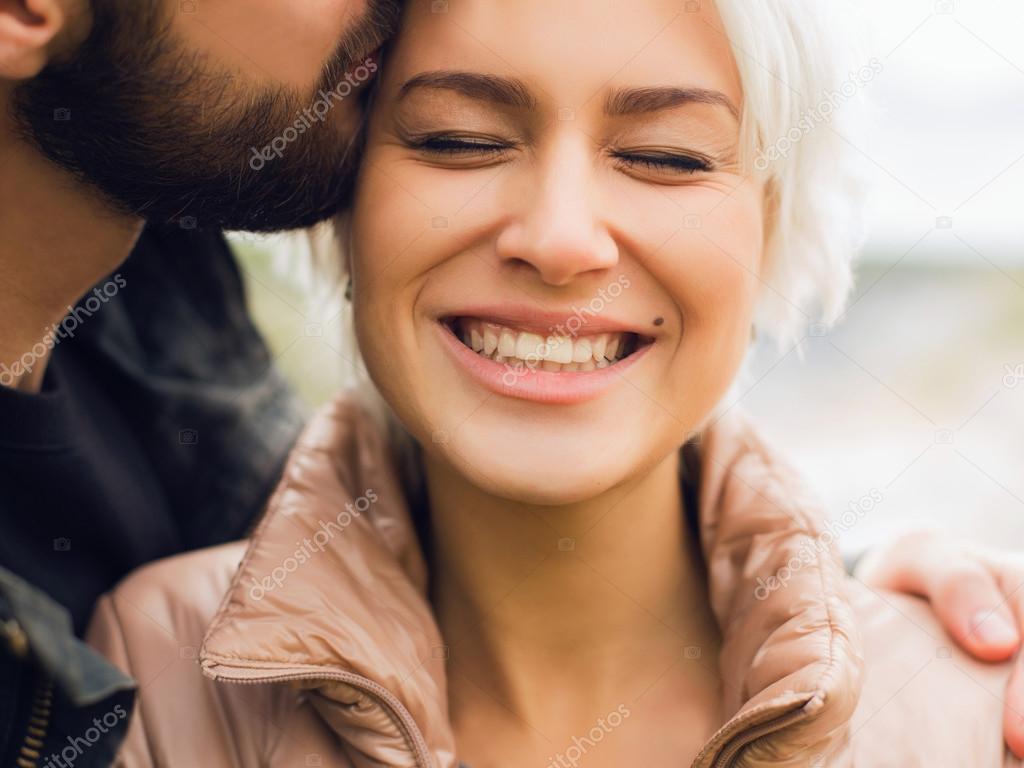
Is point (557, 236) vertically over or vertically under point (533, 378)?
over

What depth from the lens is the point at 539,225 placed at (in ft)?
6.25

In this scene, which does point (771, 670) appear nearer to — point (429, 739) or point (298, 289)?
point (429, 739)

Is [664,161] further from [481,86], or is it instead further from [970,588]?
[970,588]

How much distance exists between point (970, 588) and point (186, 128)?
1.73 meters

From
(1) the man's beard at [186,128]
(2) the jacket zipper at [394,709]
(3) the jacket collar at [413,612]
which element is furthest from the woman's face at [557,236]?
(2) the jacket zipper at [394,709]

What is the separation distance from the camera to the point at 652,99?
1942 millimetres

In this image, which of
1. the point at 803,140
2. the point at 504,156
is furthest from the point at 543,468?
the point at 803,140

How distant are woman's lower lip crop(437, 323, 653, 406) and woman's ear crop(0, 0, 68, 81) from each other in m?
0.84

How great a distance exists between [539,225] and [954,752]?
3.78 ft

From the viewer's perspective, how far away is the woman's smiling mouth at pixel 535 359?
6.68 ft

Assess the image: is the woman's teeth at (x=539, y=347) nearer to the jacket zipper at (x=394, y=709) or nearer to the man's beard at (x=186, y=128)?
the man's beard at (x=186, y=128)

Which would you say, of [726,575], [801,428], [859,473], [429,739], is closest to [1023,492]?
[859,473]

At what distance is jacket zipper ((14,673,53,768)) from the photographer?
6.32 feet

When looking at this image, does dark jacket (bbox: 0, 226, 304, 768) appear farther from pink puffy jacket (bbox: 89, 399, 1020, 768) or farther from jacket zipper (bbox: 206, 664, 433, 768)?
jacket zipper (bbox: 206, 664, 433, 768)
